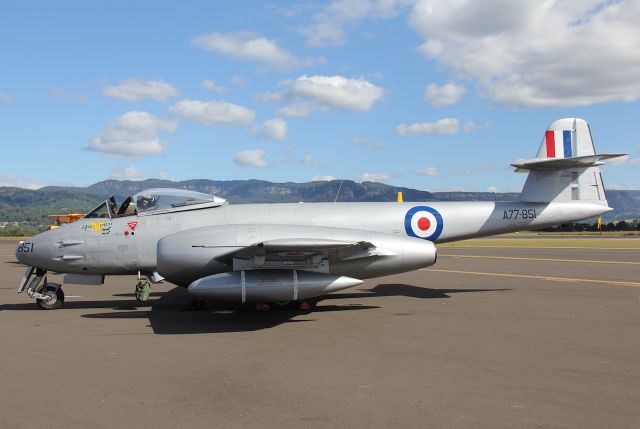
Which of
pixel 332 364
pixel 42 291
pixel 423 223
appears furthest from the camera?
pixel 423 223

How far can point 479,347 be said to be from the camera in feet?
20.8

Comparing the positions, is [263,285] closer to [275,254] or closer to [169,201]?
[275,254]

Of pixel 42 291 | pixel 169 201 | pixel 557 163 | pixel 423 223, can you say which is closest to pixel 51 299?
pixel 42 291

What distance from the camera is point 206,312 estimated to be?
9.32 m

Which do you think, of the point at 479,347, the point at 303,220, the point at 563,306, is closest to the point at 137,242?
the point at 303,220

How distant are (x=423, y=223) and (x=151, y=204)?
587 cm

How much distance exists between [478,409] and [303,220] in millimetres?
6267

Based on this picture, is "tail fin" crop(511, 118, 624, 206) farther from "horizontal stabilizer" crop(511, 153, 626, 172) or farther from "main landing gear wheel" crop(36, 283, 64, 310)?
"main landing gear wheel" crop(36, 283, 64, 310)

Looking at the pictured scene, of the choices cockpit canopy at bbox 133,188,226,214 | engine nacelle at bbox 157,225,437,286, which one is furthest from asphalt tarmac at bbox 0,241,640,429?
cockpit canopy at bbox 133,188,226,214

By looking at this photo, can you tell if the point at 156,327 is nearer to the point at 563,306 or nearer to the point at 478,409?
the point at 478,409

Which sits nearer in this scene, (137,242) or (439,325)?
(439,325)

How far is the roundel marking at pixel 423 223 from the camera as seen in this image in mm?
10531

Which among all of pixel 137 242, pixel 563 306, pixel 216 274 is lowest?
pixel 563 306

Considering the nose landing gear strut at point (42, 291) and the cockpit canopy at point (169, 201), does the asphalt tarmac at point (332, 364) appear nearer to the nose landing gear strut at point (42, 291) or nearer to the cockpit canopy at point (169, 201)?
the nose landing gear strut at point (42, 291)
